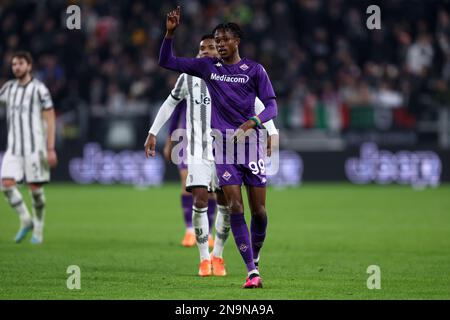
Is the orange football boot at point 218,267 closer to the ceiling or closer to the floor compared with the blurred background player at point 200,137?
closer to the floor

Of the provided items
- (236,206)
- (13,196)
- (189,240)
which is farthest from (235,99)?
(13,196)

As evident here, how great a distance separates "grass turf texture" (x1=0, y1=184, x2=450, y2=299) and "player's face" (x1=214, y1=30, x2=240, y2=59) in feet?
6.91

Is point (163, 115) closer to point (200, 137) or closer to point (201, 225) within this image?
point (200, 137)

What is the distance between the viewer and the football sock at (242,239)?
8.91 metres

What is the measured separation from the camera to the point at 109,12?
27.6 meters

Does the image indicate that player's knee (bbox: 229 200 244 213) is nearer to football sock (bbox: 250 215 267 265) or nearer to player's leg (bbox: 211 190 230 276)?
football sock (bbox: 250 215 267 265)

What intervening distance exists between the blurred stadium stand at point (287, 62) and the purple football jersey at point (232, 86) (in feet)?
47.1

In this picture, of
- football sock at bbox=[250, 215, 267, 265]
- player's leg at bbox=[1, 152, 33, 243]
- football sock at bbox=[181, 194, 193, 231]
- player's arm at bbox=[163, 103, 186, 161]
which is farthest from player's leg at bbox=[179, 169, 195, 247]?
football sock at bbox=[250, 215, 267, 265]

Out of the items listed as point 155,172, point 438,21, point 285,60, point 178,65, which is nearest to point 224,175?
point 178,65

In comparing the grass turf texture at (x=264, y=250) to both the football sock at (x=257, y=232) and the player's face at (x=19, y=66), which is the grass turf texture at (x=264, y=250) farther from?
the player's face at (x=19, y=66)

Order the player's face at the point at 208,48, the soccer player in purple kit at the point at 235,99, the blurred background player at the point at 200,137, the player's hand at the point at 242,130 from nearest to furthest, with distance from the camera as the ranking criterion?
the player's hand at the point at 242,130, the soccer player in purple kit at the point at 235,99, the blurred background player at the point at 200,137, the player's face at the point at 208,48

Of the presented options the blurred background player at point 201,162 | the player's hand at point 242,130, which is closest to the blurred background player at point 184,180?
the blurred background player at point 201,162

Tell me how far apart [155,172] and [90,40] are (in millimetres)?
4521

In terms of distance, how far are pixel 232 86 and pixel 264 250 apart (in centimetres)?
399
